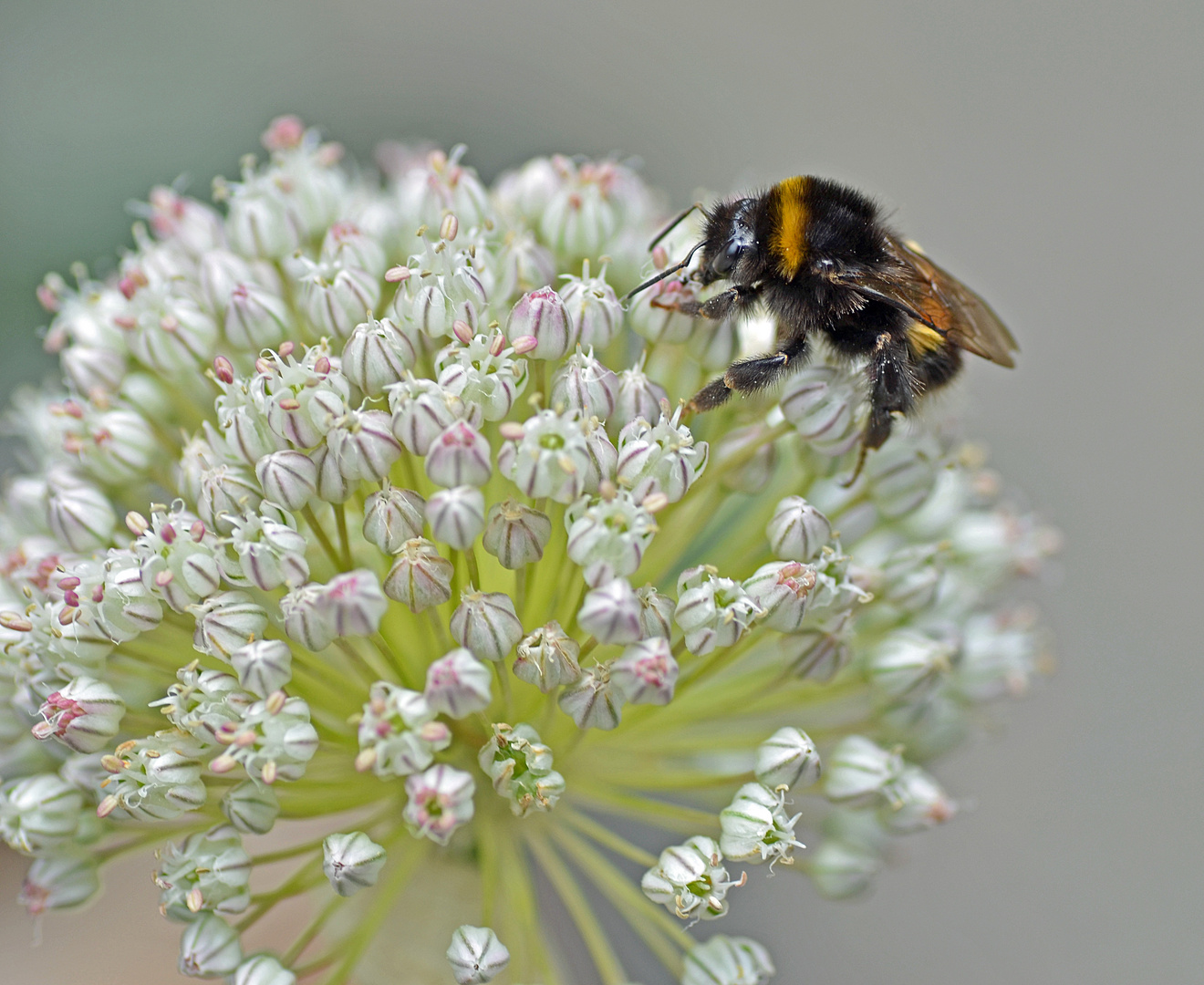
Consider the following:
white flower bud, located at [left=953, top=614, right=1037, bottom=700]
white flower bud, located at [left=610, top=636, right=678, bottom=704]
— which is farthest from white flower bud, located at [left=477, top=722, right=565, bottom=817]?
white flower bud, located at [left=953, top=614, right=1037, bottom=700]

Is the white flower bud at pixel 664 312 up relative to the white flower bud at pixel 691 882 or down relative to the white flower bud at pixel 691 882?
up

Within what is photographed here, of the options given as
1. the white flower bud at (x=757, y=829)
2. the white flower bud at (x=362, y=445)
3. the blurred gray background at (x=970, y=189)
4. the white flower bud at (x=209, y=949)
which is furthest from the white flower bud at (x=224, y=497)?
the blurred gray background at (x=970, y=189)

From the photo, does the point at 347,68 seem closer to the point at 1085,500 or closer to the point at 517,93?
the point at 517,93

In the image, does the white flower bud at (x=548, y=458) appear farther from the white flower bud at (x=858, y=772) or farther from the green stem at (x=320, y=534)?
the white flower bud at (x=858, y=772)

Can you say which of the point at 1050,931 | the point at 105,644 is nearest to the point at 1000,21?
the point at 1050,931

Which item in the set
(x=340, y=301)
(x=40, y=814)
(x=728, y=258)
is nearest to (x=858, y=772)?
(x=728, y=258)

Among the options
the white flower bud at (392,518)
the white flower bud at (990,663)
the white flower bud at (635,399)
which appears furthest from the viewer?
the white flower bud at (990,663)

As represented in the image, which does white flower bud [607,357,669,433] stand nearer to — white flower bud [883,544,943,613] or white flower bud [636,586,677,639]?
white flower bud [636,586,677,639]
